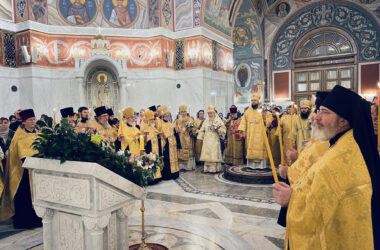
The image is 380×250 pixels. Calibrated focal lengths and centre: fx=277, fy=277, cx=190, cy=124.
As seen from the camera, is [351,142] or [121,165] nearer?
[351,142]

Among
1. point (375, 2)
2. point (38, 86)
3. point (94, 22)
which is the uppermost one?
point (375, 2)

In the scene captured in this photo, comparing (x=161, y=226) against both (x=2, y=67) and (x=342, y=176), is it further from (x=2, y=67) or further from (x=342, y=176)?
(x=2, y=67)

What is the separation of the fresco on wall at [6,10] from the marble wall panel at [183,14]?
23.1ft

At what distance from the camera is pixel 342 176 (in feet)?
5.07

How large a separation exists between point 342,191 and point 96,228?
1.89 m

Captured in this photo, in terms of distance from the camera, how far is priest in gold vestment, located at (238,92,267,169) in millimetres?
7000

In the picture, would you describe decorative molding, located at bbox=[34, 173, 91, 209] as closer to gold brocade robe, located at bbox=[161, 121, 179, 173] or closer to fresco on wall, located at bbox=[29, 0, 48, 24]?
gold brocade robe, located at bbox=[161, 121, 179, 173]

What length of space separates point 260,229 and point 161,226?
1382mm

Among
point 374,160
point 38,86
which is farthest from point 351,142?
point 38,86

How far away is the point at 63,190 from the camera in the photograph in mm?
2447

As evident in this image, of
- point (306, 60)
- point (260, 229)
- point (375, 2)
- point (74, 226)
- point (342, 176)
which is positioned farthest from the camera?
point (306, 60)

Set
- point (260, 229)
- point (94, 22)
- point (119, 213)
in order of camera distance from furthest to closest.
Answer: point (94, 22) → point (260, 229) → point (119, 213)

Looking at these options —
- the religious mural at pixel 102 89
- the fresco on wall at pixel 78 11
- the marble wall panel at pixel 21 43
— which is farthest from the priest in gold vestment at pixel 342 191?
the fresco on wall at pixel 78 11

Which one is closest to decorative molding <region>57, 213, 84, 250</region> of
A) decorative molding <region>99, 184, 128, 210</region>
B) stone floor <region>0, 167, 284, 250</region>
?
decorative molding <region>99, 184, 128, 210</region>
